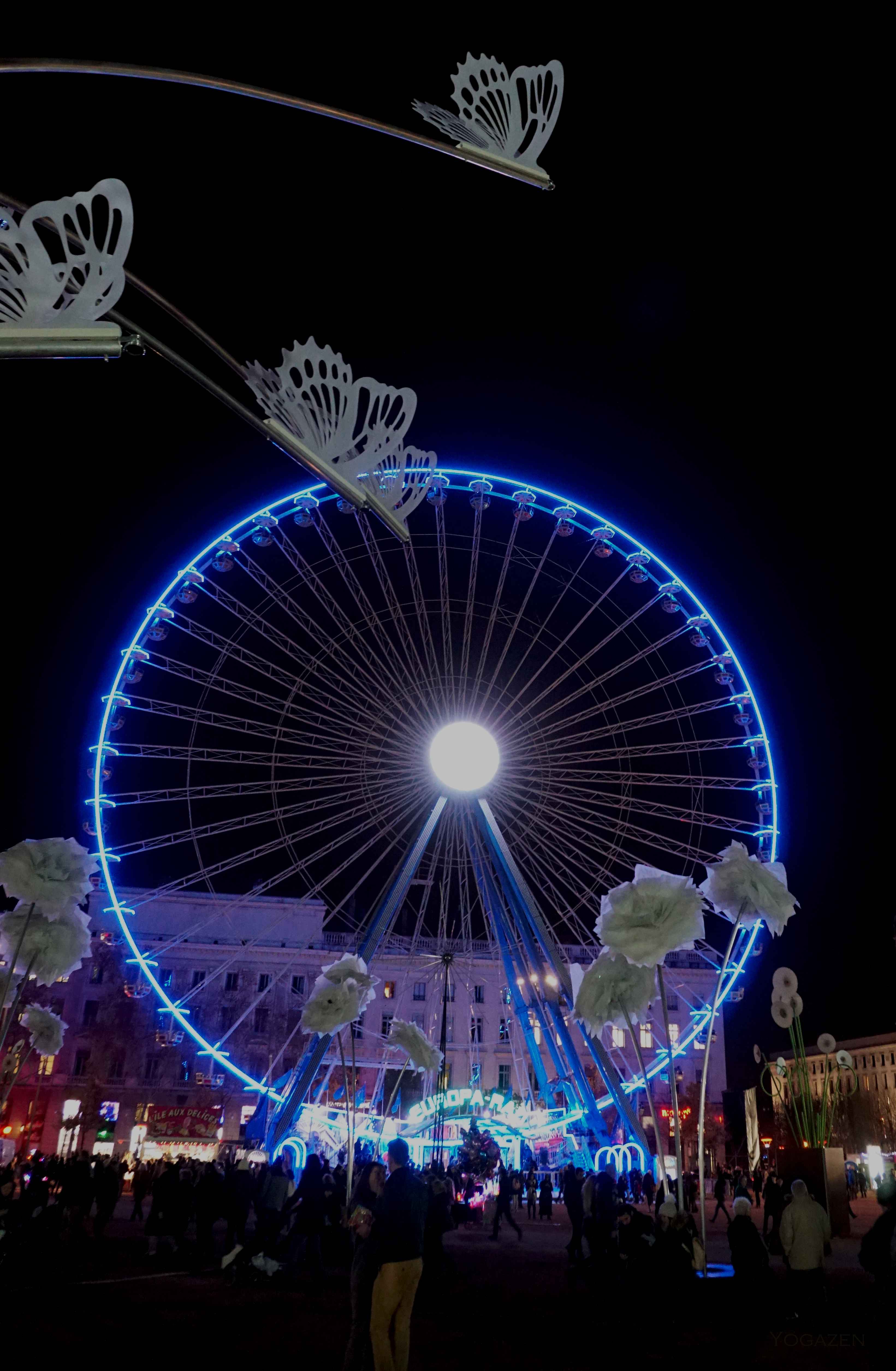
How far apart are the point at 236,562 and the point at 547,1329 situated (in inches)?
698

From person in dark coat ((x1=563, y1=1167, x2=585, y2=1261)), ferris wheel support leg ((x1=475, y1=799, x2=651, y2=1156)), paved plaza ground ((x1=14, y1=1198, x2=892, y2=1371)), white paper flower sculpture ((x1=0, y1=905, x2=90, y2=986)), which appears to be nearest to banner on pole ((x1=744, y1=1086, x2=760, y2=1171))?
ferris wheel support leg ((x1=475, y1=799, x2=651, y2=1156))

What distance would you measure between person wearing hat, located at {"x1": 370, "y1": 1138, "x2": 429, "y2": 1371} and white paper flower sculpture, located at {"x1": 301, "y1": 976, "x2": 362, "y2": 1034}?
27.5 ft

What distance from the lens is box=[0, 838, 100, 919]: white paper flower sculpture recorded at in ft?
38.5

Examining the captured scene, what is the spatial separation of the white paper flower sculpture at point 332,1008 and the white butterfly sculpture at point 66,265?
40.3ft

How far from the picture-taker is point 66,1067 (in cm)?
5775

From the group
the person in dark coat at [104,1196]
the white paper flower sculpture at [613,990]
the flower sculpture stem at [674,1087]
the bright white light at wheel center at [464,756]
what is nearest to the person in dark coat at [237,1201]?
the person in dark coat at [104,1196]

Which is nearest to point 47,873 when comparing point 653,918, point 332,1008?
point 332,1008

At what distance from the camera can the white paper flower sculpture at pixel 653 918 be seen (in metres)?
10.2

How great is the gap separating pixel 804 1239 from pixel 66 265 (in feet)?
32.0

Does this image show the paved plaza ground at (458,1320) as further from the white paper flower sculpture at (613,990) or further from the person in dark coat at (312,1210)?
the white paper flower sculpture at (613,990)

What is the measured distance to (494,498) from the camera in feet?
84.7

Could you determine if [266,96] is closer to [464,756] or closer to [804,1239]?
[804,1239]

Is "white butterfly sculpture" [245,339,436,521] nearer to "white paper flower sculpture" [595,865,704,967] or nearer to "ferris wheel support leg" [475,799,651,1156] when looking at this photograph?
"white paper flower sculpture" [595,865,704,967]

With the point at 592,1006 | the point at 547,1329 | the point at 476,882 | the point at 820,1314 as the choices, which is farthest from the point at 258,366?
the point at 476,882
